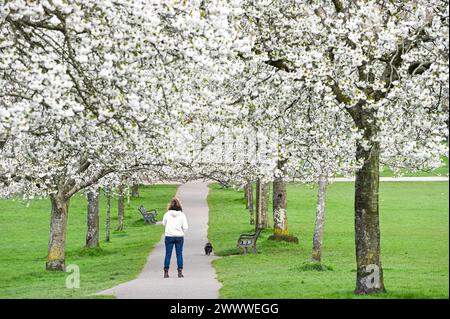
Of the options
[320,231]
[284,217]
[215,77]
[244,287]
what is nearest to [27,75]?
[215,77]

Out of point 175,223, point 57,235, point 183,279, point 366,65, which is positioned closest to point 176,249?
point 175,223

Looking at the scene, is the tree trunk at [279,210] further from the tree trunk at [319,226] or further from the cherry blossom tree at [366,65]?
the cherry blossom tree at [366,65]

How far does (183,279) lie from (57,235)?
9464 millimetres

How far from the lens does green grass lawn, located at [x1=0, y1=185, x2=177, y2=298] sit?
2529 centimetres

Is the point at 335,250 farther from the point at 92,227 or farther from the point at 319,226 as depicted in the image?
the point at 92,227

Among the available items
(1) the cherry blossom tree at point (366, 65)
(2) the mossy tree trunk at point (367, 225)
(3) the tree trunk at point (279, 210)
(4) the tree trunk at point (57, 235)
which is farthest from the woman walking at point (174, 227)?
(3) the tree trunk at point (279, 210)

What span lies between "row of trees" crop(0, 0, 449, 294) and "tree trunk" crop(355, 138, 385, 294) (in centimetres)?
3

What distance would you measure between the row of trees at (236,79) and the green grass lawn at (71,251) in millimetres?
4400

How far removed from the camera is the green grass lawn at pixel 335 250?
Answer: 20.2 meters

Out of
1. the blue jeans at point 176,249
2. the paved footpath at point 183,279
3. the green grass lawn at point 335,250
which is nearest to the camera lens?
the paved footpath at point 183,279

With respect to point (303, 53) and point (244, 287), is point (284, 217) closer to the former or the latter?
point (244, 287)

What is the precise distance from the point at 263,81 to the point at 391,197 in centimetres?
4856

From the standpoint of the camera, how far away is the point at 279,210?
37.6m
